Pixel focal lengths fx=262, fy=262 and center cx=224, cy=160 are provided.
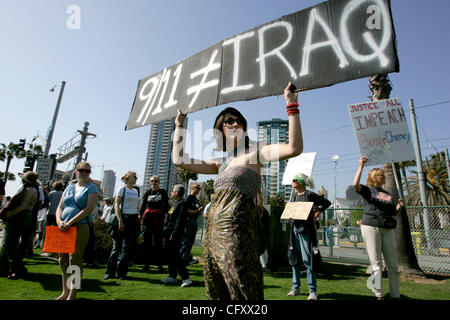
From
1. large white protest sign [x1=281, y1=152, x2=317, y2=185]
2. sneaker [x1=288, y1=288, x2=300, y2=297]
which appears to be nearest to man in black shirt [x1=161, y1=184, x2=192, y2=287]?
sneaker [x1=288, y1=288, x2=300, y2=297]

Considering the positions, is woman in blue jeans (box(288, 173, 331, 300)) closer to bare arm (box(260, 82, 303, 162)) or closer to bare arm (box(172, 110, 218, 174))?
bare arm (box(172, 110, 218, 174))

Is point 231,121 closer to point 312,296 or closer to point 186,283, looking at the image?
point 312,296

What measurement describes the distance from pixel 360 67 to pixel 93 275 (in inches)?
225

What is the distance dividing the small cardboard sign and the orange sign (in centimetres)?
332

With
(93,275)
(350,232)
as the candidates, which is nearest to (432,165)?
(350,232)

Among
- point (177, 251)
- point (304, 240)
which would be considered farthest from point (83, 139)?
point (304, 240)

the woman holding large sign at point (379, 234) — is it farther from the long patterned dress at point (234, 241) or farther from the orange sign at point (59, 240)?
the orange sign at point (59, 240)

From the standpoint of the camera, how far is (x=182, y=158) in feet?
6.66

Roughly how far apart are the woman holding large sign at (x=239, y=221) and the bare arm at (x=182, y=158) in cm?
22

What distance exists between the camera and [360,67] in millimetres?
1476

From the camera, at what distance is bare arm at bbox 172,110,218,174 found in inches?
79.6

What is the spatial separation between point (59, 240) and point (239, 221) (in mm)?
2775

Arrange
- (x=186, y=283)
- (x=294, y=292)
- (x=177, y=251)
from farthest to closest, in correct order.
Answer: (x=177, y=251) < (x=186, y=283) < (x=294, y=292)

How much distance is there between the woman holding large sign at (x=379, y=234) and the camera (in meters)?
3.89
